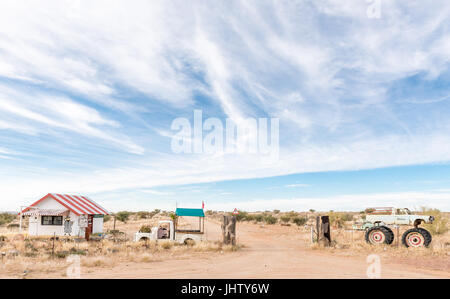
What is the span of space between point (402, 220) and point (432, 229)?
7140 mm

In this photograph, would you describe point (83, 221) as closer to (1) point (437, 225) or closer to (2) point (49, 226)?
(2) point (49, 226)

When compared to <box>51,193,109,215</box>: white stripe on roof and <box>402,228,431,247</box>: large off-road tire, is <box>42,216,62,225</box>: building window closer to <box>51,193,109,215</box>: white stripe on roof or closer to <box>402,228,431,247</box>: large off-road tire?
<box>51,193,109,215</box>: white stripe on roof

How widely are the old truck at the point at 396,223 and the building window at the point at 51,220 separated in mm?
23001

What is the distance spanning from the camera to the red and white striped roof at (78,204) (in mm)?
26172

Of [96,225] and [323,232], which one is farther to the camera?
[96,225]

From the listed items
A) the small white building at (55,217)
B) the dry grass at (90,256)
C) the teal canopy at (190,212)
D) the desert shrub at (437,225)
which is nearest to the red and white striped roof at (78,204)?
the small white building at (55,217)

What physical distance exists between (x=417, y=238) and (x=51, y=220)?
2605 centimetres

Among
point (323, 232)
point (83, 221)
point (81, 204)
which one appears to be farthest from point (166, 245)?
point (81, 204)

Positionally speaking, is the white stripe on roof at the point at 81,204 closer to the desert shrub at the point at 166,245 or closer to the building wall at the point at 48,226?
the building wall at the point at 48,226

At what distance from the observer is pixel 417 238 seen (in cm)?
1762

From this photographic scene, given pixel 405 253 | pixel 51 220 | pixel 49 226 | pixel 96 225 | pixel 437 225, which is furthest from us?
pixel 96 225

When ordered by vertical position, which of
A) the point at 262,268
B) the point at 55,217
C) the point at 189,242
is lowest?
the point at 189,242
